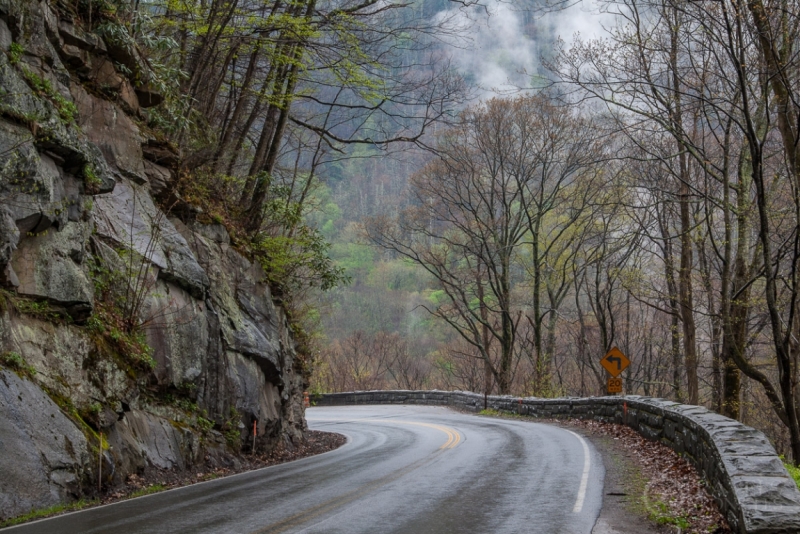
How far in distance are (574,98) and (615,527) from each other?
11081 millimetres

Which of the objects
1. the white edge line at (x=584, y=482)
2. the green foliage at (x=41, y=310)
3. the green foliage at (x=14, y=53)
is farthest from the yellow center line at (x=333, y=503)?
the green foliage at (x=14, y=53)

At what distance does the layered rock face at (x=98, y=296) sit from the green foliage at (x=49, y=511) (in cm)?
11

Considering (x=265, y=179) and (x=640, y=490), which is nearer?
(x=640, y=490)

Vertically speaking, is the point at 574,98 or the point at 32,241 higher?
the point at 574,98

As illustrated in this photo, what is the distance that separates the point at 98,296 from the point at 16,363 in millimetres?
2694

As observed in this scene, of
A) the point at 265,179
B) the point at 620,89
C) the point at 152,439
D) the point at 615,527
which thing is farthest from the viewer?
the point at 265,179

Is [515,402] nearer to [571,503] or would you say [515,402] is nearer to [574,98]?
[574,98]

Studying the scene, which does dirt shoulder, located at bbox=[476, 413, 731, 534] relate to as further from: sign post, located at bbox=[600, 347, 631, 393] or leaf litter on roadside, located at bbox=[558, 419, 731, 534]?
sign post, located at bbox=[600, 347, 631, 393]

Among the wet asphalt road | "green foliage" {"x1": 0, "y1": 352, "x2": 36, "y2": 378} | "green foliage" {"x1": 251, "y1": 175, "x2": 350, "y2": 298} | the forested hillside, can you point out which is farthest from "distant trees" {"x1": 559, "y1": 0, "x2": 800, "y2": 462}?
"green foliage" {"x1": 0, "y1": 352, "x2": 36, "y2": 378}

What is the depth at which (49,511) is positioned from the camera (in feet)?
26.1

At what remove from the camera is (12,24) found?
9820mm

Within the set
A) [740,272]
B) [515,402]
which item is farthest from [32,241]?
[515,402]

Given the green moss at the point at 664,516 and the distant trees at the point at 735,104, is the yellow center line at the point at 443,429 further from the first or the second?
the green moss at the point at 664,516

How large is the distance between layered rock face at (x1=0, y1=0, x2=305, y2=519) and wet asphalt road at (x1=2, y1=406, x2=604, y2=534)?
1.15 meters
